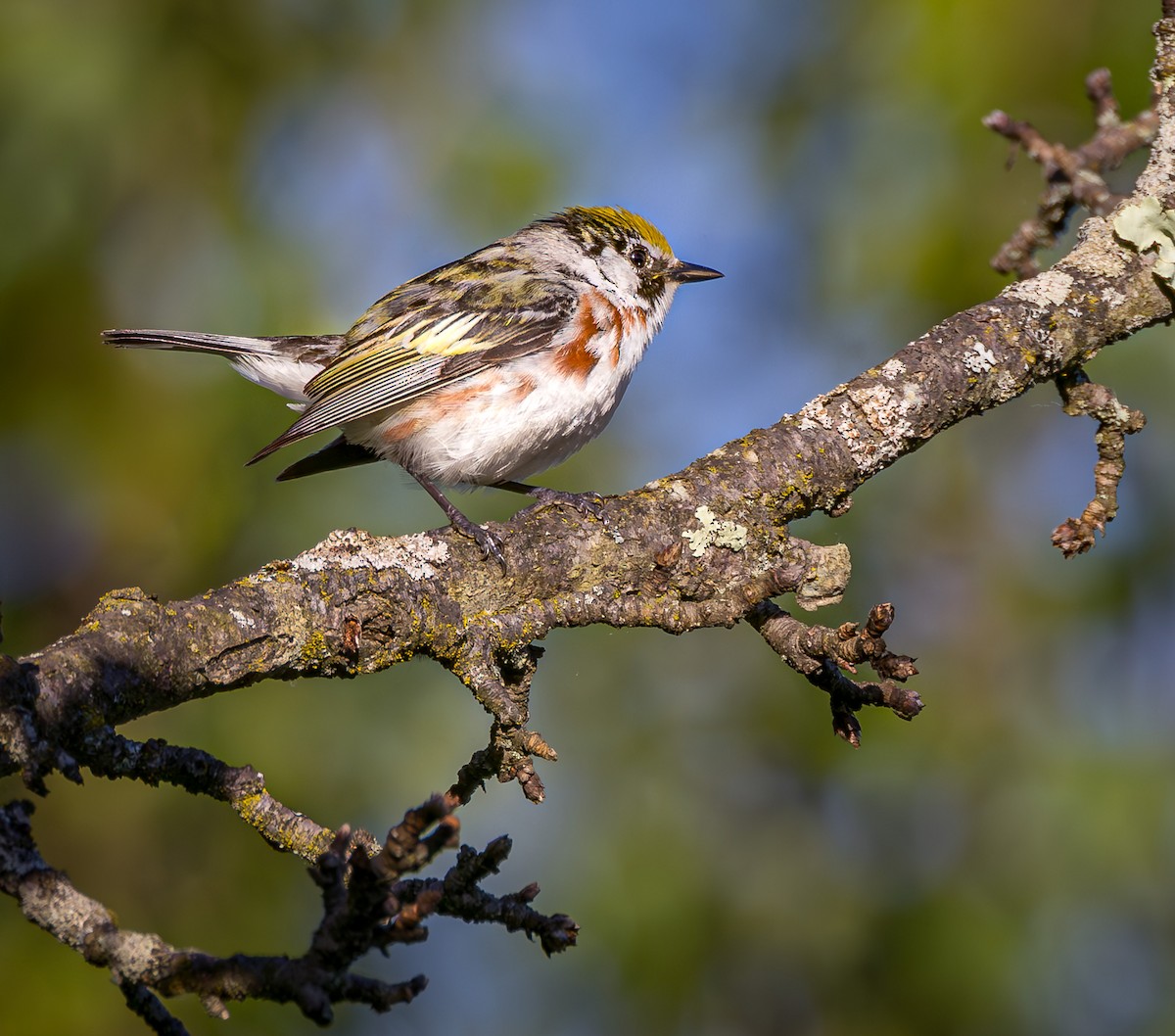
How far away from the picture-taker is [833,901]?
525cm

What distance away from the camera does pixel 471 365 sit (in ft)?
16.4

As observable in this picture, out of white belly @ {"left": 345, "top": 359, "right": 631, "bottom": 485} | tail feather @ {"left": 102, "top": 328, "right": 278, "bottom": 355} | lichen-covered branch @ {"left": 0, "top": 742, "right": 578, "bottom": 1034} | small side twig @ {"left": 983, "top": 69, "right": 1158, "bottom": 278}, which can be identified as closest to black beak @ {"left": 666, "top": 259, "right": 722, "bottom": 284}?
white belly @ {"left": 345, "top": 359, "right": 631, "bottom": 485}

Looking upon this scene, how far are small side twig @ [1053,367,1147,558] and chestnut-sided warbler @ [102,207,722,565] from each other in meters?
1.94

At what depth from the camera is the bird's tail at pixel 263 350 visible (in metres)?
5.02

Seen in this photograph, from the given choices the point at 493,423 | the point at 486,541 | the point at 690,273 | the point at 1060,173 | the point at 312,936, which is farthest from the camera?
the point at 690,273

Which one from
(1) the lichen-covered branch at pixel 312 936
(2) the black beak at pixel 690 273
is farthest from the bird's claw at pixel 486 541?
(2) the black beak at pixel 690 273

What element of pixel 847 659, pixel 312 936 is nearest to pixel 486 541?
pixel 847 659

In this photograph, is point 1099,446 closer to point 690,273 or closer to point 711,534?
point 711,534

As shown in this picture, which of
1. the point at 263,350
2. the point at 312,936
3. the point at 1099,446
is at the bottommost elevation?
the point at 312,936

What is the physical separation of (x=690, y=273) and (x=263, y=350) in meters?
2.12

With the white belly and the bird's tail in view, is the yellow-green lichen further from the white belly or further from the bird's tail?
the bird's tail

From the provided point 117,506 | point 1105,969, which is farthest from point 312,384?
point 1105,969

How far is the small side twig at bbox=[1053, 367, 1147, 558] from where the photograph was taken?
3523 mm

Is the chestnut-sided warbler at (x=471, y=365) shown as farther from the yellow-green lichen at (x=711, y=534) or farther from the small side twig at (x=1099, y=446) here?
the small side twig at (x=1099, y=446)
